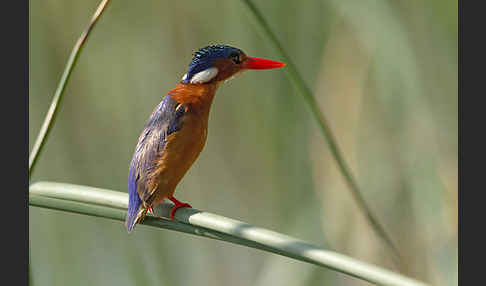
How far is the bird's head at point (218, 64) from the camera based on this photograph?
6.84ft

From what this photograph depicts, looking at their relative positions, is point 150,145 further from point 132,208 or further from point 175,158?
point 132,208

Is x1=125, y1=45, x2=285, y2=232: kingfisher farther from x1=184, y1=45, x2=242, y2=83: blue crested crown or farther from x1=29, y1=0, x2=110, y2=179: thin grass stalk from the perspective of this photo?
x1=29, y1=0, x2=110, y2=179: thin grass stalk

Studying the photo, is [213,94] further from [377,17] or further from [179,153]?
[377,17]

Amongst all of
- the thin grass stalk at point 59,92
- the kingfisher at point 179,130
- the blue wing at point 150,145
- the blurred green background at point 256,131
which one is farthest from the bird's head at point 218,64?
the thin grass stalk at point 59,92

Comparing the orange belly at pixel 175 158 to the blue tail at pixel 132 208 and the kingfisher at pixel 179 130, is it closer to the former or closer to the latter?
the kingfisher at pixel 179 130

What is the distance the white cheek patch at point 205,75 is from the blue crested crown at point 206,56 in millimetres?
13

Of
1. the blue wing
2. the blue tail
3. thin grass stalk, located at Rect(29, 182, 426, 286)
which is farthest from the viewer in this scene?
the blue wing

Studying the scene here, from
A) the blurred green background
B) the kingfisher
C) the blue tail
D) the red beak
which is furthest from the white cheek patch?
the blue tail

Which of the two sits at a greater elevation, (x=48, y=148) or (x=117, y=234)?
(x=48, y=148)

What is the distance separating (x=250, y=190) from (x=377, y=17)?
1.10 meters

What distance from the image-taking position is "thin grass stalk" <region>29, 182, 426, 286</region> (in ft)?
3.93

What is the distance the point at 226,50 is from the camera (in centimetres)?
211

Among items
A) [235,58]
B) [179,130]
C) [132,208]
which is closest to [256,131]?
[235,58]

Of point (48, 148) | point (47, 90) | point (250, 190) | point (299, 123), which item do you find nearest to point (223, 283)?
point (250, 190)
